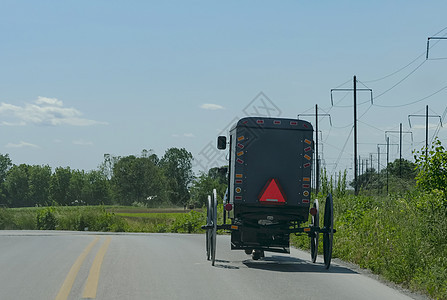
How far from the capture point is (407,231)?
1394 cm

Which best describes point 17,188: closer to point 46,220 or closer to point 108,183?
point 108,183

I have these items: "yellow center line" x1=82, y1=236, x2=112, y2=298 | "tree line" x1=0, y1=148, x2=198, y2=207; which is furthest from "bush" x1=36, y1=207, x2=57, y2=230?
"tree line" x1=0, y1=148, x2=198, y2=207

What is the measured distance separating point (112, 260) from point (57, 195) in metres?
161

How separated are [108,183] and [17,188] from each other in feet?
93.1

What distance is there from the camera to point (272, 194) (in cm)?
1548

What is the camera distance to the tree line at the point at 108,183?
16050cm

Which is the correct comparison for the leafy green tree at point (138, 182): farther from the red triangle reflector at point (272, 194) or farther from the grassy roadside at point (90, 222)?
the red triangle reflector at point (272, 194)

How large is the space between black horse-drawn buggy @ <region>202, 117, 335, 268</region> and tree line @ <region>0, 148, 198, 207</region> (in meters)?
139

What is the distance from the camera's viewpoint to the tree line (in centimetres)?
16050

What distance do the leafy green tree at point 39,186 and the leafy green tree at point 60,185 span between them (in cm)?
845

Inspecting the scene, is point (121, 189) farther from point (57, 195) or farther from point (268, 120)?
point (268, 120)

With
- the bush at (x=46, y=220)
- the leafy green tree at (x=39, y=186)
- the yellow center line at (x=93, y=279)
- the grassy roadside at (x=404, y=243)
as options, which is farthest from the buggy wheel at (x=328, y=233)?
the leafy green tree at (x=39, y=186)

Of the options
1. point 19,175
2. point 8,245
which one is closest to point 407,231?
point 8,245

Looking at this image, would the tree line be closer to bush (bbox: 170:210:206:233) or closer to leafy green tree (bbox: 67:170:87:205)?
leafy green tree (bbox: 67:170:87:205)
